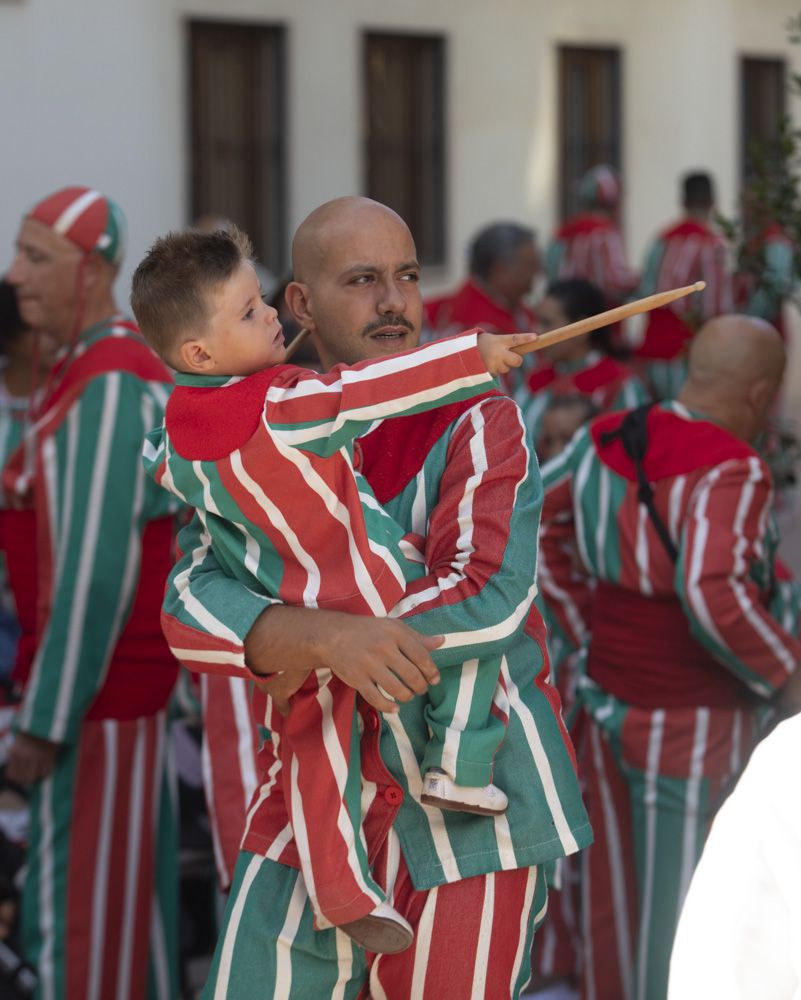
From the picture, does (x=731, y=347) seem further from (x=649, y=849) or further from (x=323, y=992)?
(x=323, y=992)

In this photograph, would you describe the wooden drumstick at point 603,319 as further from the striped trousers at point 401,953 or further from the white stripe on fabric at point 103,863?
the white stripe on fabric at point 103,863

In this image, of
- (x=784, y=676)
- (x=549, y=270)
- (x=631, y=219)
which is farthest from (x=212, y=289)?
(x=631, y=219)

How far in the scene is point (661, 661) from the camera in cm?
398

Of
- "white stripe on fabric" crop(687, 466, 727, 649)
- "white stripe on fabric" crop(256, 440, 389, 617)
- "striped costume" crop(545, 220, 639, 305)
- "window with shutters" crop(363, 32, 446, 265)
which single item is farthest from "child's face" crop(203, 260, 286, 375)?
"window with shutters" crop(363, 32, 446, 265)

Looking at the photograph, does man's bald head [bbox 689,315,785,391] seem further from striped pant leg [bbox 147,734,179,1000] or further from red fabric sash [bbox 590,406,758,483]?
striped pant leg [bbox 147,734,179,1000]

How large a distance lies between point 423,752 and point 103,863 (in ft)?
6.08

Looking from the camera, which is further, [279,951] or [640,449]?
[640,449]

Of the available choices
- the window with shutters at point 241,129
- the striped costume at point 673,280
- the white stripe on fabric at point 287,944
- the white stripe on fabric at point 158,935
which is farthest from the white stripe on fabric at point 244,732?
the window with shutters at point 241,129

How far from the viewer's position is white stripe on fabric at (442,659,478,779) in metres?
2.38

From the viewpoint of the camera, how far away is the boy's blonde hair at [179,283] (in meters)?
2.44

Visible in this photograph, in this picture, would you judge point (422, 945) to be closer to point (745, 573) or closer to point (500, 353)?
point (500, 353)

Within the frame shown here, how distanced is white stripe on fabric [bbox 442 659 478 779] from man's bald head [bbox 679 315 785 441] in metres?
1.64

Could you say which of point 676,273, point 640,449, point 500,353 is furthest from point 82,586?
point 676,273

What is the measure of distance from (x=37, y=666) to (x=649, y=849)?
1.54 m
